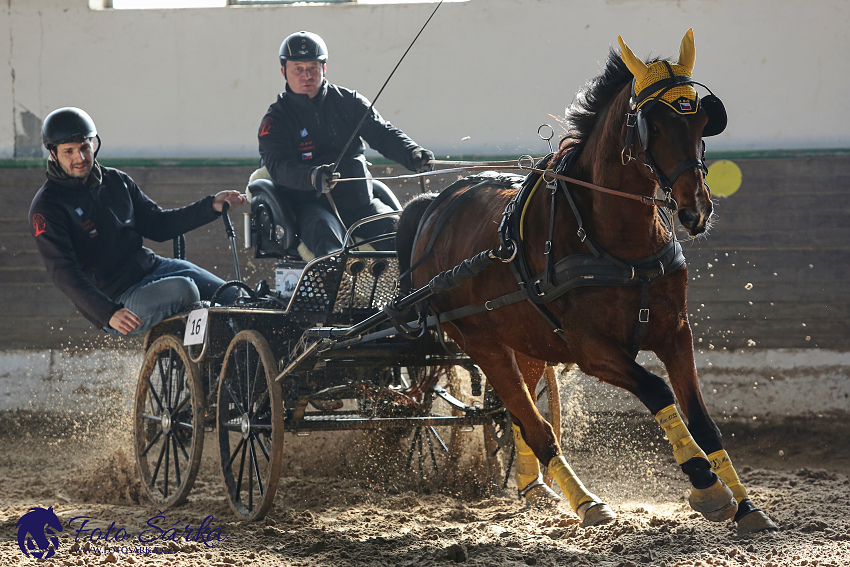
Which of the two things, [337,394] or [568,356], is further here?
[337,394]

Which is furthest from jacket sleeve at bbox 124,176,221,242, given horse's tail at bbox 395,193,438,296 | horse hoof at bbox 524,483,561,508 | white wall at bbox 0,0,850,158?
horse hoof at bbox 524,483,561,508

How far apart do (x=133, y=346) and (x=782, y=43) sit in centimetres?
503

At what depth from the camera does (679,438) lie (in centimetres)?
251

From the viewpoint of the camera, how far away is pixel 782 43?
607 centimetres

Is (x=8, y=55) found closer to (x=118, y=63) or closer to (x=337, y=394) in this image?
(x=118, y=63)

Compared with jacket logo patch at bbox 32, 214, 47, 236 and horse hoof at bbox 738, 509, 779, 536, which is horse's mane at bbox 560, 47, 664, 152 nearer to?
horse hoof at bbox 738, 509, 779, 536

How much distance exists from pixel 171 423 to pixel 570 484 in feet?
7.39

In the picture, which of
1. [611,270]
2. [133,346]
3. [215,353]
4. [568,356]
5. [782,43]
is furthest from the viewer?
[133,346]

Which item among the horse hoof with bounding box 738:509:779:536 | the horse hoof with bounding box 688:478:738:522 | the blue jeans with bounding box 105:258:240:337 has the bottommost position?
the horse hoof with bounding box 738:509:779:536

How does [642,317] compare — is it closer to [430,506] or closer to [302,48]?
[430,506]

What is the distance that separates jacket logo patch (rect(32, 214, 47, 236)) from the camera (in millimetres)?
4238

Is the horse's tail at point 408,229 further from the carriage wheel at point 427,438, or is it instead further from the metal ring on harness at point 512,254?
the metal ring on harness at point 512,254

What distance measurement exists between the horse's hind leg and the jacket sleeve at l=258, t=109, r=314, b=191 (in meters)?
1.27

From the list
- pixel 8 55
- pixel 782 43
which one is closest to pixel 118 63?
pixel 8 55
